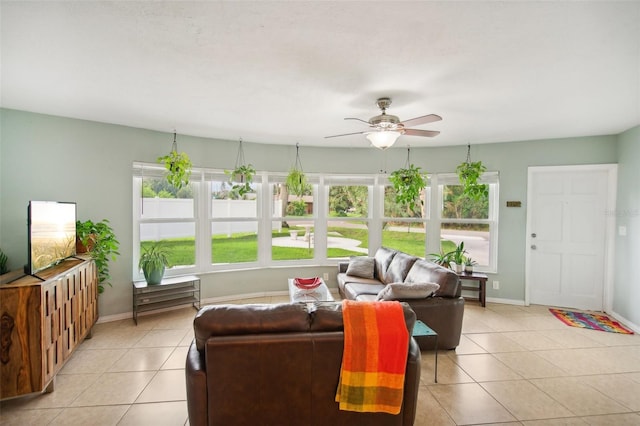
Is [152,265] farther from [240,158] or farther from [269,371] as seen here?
[269,371]

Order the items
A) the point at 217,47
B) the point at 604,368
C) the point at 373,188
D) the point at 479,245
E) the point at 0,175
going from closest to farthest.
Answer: the point at 217,47, the point at 604,368, the point at 0,175, the point at 479,245, the point at 373,188

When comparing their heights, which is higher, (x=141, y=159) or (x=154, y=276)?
(x=141, y=159)

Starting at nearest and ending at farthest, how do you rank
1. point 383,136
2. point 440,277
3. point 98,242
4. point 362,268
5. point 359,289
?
point 383,136 → point 440,277 → point 98,242 → point 359,289 → point 362,268

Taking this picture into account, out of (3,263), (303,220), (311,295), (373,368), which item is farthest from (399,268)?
(3,263)

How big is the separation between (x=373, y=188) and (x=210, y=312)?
4068mm

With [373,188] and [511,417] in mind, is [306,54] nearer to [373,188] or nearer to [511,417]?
[511,417]

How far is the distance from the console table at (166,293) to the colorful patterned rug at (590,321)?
16.8 feet

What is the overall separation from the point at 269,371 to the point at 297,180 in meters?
3.36

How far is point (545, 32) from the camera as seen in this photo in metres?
1.82

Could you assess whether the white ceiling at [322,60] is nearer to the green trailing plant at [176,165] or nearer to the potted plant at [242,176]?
the green trailing plant at [176,165]

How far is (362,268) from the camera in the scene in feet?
14.9

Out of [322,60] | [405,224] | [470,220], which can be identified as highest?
[322,60]

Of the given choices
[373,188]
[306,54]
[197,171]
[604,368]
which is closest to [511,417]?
[604,368]

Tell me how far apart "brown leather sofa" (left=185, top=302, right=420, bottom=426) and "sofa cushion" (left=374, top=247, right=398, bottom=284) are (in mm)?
2472
